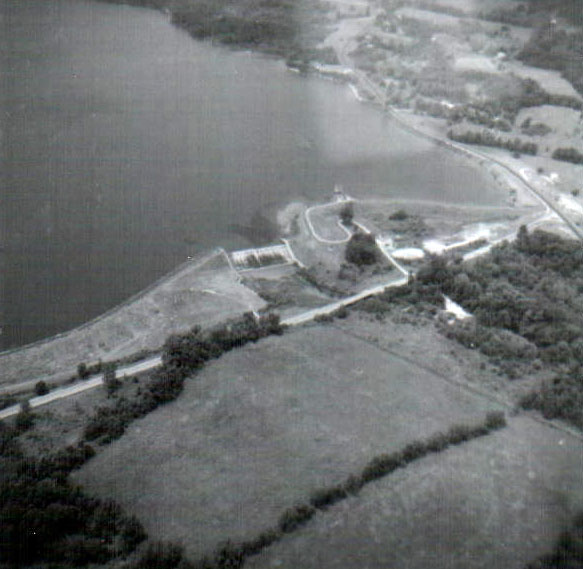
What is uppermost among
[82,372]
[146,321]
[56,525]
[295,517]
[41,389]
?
[295,517]

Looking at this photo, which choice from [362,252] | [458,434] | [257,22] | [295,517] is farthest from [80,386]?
[257,22]

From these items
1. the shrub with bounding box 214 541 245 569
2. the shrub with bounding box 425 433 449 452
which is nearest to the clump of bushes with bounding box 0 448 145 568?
the shrub with bounding box 214 541 245 569

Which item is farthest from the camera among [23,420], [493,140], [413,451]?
[493,140]

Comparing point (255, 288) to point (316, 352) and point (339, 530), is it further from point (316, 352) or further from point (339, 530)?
point (339, 530)

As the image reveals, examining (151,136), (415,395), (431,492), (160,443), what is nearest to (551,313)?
(415,395)

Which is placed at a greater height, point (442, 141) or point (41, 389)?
point (442, 141)

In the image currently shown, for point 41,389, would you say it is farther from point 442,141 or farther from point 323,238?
point 442,141

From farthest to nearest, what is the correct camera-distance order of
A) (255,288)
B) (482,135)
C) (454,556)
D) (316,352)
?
(482,135), (255,288), (316,352), (454,556)
